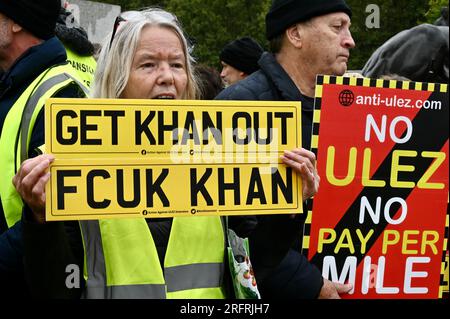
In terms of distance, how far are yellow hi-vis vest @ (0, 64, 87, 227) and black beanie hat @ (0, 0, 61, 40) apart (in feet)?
1.22

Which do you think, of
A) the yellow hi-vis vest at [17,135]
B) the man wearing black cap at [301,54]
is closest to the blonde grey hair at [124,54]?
the yellow hi-vis vest at [17,135]

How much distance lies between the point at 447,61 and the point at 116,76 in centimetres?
246

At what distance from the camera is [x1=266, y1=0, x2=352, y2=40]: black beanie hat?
3.82m

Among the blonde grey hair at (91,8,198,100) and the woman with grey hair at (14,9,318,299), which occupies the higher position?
the blonde grey hair at (91,8,198,100)

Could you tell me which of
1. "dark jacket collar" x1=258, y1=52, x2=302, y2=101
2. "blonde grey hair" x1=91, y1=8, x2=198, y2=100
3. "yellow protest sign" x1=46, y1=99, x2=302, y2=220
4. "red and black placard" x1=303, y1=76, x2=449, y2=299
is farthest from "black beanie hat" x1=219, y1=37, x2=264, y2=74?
"yellow protest sign" x1=46, y1=99, x2=302, y2=220

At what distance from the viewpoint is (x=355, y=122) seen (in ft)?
11.2

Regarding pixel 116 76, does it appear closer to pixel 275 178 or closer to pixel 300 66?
pixel 275 178

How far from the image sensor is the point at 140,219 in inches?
98.0

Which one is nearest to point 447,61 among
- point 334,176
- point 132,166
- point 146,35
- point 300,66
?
point 300,66

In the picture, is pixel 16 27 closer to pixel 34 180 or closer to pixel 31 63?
pixel 31 63

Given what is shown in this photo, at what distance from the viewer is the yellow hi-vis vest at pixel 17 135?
2.92 meters

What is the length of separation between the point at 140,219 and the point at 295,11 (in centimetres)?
174

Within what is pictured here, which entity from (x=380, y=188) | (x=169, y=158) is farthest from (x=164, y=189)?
(x=380, y=188)

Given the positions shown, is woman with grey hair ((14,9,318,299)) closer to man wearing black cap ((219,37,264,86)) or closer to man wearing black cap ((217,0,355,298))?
man wearing black cap ((217,0,355,298))
